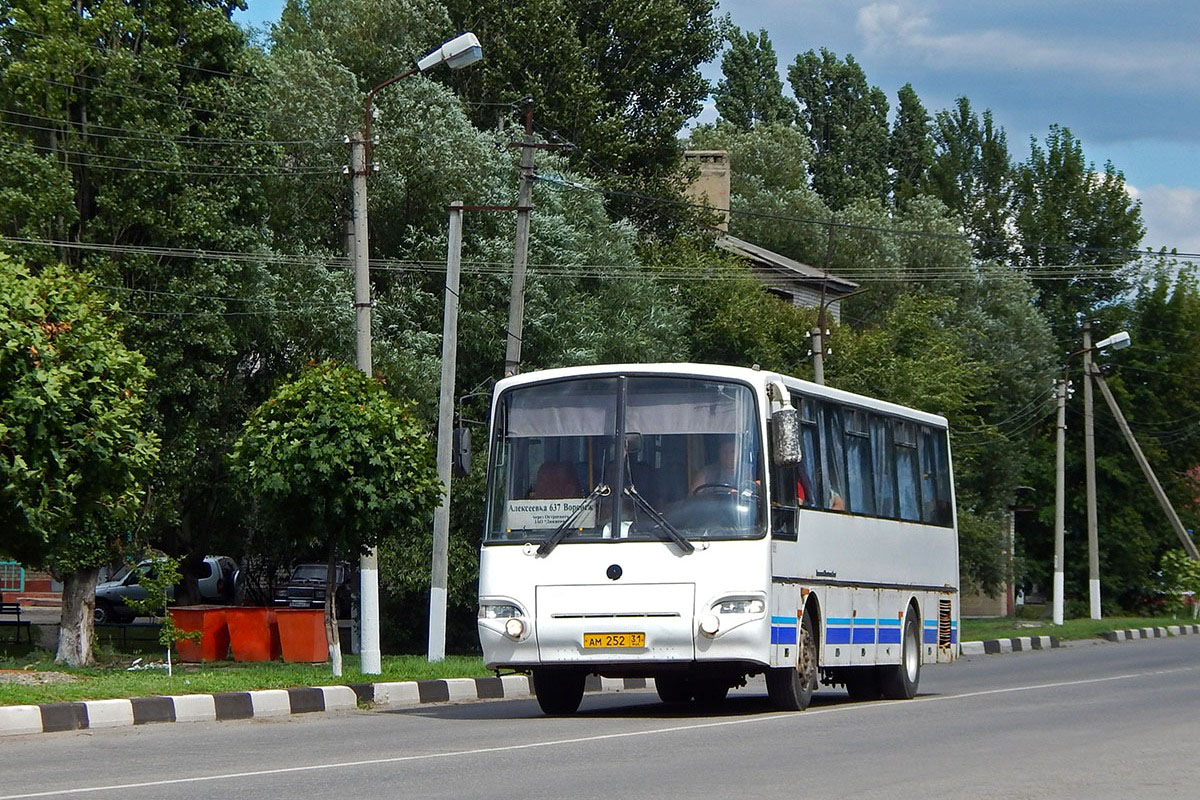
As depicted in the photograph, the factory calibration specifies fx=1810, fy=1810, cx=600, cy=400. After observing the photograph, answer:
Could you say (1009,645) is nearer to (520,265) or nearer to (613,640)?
(520,265)

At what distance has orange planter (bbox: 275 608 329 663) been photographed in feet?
95.1

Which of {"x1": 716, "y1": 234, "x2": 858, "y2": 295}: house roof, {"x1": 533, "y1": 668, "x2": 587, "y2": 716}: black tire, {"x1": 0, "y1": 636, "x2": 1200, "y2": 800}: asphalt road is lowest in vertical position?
{"x1": 0, "y1": 636, "x2": 1200, "y2": 800}: asphalt road

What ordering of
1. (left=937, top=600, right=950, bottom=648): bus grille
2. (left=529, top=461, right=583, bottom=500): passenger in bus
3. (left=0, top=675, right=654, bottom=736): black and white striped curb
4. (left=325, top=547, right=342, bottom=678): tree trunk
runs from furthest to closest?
(left=937, top=600, right=950, bottom=648): bus grille → (left=325, top=547, right=342, bottom=678): tree trunk → (left=529, top=461, right=583, bottom=500): passenger in bus → (left=0, top=675, right=654, bottom=736): black and white striped curb

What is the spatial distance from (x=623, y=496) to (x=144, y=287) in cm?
1736

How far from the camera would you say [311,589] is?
42719 millimetres

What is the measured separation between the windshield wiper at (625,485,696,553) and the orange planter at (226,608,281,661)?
14.7 metres

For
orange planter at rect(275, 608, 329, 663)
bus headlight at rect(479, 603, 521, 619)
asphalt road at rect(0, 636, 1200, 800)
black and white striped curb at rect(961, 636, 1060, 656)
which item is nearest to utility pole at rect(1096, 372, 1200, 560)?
black and white striped curb at rect(961, 636, 1060, 656)

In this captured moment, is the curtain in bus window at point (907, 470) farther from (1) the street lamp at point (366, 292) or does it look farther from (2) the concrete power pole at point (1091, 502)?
(2) the concrete power pole at point (1091, 502)

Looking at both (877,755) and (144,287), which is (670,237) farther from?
(877,755)

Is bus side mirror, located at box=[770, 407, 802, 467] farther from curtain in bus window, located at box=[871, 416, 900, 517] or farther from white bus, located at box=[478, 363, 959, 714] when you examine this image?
curtain in bus window, located at box=[871, 416, 900, 517]

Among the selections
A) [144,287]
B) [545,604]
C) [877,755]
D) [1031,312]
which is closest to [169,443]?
[144,287]

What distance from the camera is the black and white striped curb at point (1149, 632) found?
42.3m

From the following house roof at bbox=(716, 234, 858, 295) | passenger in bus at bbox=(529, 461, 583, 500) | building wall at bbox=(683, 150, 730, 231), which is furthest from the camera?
building wall at bbox=(683, 150, 730, 231)

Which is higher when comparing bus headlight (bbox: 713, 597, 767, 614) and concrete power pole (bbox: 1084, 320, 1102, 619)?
concrete power pole (bbox: 1084, 320, 1102, 619)
